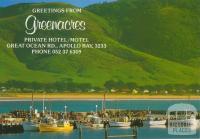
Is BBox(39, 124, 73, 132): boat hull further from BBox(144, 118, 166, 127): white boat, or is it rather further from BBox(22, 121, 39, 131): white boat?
BBox(144, 118, 166, 127): white boat

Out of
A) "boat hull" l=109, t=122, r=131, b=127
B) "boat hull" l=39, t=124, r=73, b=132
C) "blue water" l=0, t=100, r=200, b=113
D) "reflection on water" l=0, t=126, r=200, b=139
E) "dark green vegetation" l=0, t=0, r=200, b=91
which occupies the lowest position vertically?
"reflection on water" l=0, t=126, r=200, b=139

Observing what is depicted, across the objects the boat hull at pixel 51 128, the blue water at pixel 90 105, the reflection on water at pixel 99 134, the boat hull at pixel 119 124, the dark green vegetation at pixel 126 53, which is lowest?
the reflection on water at pixel 99 134

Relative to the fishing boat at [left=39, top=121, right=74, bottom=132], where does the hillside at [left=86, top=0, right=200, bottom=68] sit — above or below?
above

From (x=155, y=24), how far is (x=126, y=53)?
17.1 feet

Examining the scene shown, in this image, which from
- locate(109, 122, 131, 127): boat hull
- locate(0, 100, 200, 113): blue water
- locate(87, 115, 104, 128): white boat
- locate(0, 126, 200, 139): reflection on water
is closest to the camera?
locate(0, 126, 200, 139): reflection on water

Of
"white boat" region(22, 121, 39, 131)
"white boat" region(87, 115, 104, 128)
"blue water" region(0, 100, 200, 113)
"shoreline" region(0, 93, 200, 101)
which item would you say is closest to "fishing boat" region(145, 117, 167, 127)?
"white boat" region(87, 115, 104, 128)

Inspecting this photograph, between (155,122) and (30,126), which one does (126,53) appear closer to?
(155,122)

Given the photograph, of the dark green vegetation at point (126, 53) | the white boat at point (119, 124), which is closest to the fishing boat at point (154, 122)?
the white boat at point (119, 124)

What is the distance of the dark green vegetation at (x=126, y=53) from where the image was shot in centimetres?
4806

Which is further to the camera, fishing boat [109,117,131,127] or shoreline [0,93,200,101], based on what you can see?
shoreline [0,93,200,101]

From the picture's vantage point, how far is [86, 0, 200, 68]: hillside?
47938mm

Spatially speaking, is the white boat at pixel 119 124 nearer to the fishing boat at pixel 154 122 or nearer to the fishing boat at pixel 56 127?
the fishing boat at pixel 154 122

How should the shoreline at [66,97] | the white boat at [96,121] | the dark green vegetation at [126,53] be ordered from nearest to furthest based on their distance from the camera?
the white boat at [96,121]
the dark green vegetation at [126,53]
the shoreline at [66,97]

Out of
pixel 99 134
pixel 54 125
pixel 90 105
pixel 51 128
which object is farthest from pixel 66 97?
pixel 99 134
